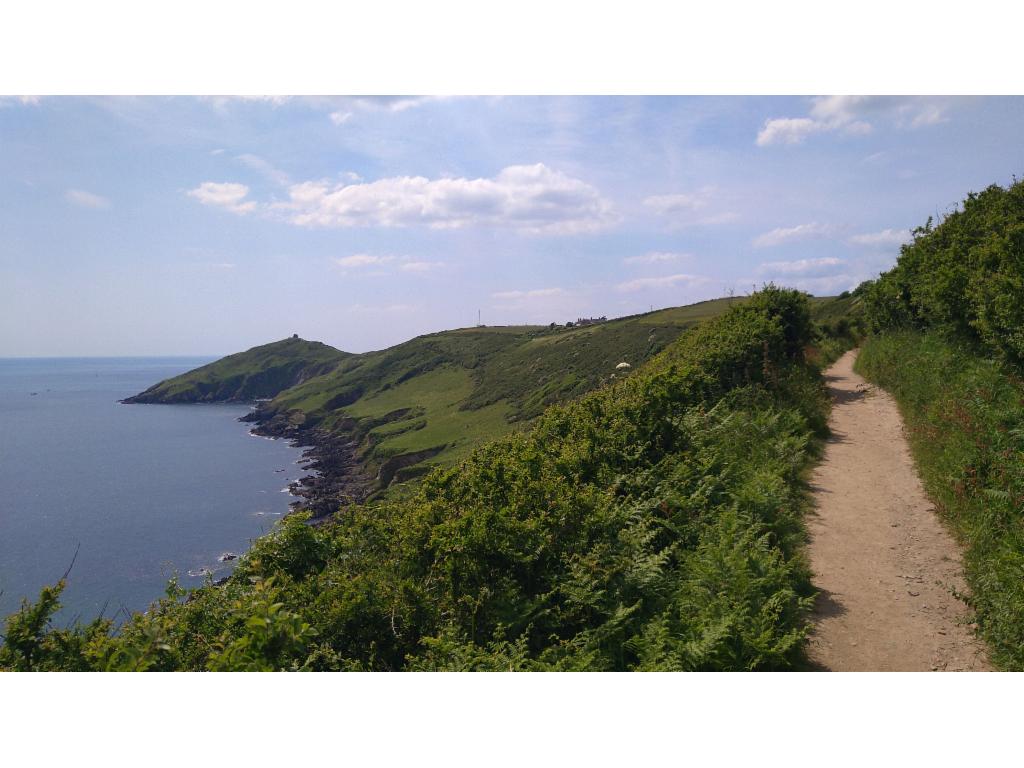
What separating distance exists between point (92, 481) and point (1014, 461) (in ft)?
383

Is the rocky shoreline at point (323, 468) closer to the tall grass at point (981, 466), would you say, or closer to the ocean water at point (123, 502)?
the ocean water at point (123, 502)

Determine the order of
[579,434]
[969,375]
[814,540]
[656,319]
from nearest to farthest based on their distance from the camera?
[814,540] < [579,434] < [969,375] < [656,319]

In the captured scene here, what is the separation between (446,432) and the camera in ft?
333

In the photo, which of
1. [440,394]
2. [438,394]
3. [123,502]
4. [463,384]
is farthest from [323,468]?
[463,384]

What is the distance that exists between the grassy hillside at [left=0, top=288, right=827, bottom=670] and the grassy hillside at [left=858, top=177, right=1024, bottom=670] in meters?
2.58

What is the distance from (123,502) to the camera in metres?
83.4

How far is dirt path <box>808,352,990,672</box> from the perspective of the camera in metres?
7.35

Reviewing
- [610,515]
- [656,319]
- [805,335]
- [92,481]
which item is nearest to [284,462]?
[92,481]

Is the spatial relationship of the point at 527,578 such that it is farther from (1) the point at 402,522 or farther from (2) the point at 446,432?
(2) the point at 446,432

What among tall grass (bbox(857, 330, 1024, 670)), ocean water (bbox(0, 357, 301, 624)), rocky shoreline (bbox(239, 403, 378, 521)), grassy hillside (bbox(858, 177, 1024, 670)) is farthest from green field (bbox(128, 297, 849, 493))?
tall grass (bbox(857, 330, 1024, 670))

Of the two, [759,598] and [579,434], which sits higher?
[579,434]

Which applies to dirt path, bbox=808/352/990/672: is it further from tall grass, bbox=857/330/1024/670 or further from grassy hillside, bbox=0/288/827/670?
grassy hillside, bbox=0/288/827/670

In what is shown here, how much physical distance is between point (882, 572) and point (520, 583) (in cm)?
622

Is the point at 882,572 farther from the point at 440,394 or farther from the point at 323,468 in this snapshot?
the point at 440,394
